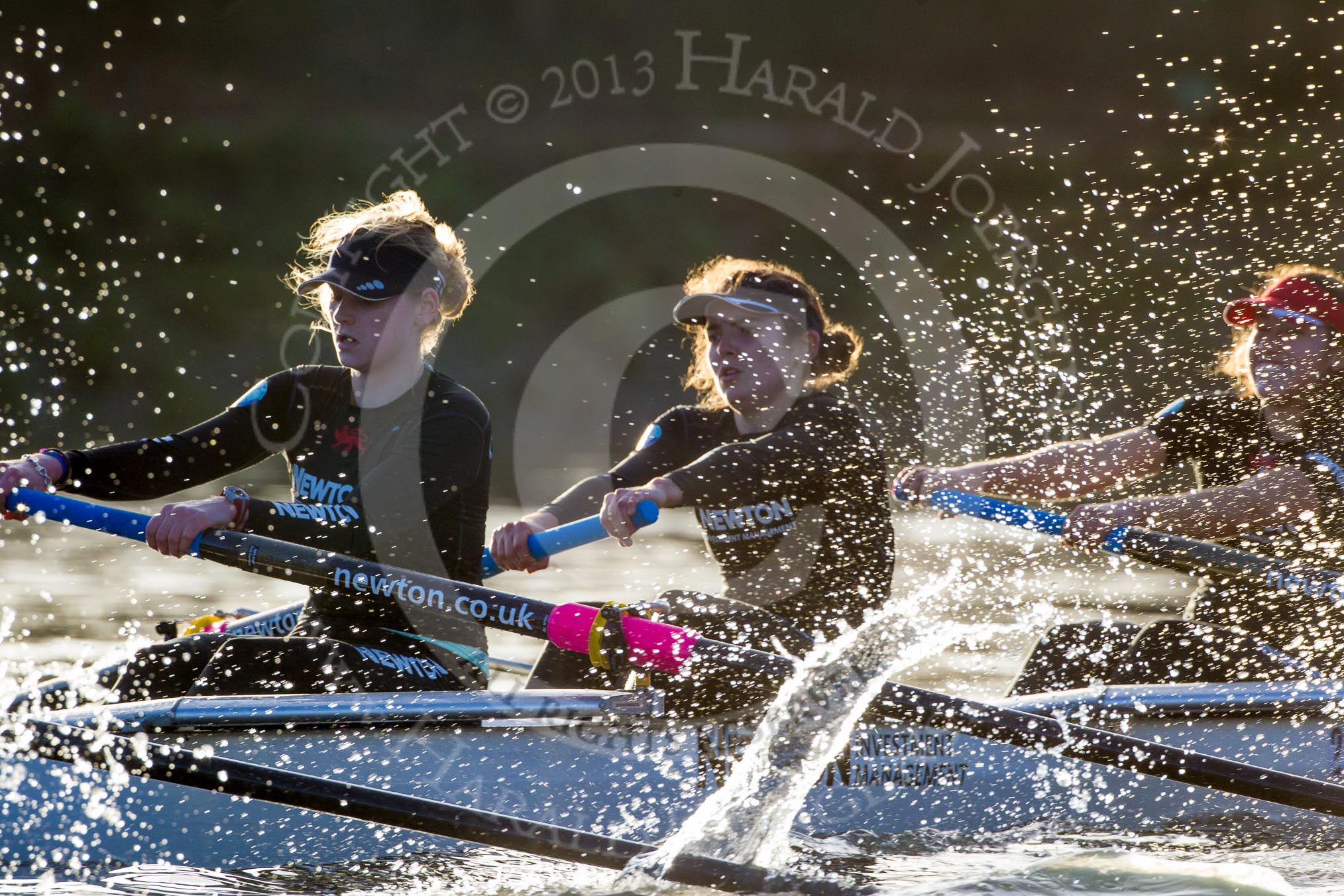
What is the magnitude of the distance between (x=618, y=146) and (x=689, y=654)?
20.1 m

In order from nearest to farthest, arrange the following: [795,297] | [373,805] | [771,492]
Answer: [373,805]
[771,492]
[795,297]

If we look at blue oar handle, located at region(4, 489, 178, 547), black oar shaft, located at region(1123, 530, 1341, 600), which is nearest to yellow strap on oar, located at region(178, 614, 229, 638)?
blue oar handle, located at region(4, 489, 178, 547)

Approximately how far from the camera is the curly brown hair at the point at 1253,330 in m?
3.84

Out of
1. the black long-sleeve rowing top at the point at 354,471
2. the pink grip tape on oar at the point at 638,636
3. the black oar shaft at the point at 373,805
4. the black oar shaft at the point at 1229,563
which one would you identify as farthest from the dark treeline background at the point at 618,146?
the black oar shaft at the point at 373,805

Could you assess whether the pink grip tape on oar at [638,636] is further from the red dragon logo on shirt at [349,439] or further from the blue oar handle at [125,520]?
the red dragon logo on shirt at [349,439]

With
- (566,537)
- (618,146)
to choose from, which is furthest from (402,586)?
(618,146)

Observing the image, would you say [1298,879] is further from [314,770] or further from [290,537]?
[290,537]

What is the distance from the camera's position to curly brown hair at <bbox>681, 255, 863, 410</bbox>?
3.63 m

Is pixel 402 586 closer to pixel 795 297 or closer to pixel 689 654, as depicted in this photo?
pixel 689 654

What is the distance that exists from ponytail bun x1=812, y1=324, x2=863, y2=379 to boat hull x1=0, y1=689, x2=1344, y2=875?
1.00 metres

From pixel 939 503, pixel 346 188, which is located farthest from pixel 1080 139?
pixel 939 503

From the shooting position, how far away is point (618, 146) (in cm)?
2238

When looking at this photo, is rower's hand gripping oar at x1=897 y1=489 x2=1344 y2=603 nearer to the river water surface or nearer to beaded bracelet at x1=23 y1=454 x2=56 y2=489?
the river water surface

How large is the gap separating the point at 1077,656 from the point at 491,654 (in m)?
2.62
